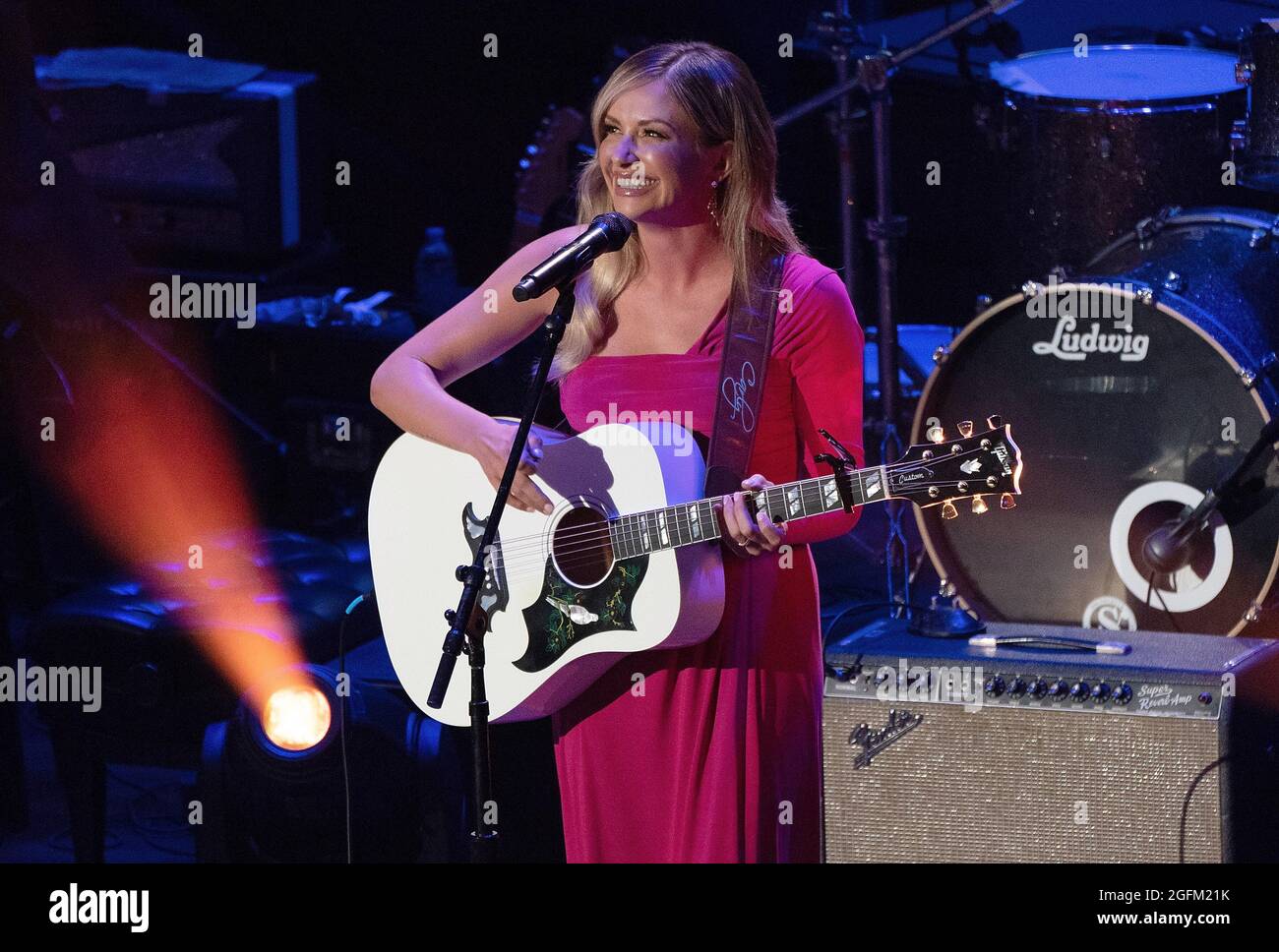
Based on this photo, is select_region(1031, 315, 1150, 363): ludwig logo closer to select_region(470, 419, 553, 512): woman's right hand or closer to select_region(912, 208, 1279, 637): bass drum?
select_region(912, 208, 1279, 637): bass drum

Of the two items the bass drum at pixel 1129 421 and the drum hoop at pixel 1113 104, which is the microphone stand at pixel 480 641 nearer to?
the bass drum at pixel 1129 421

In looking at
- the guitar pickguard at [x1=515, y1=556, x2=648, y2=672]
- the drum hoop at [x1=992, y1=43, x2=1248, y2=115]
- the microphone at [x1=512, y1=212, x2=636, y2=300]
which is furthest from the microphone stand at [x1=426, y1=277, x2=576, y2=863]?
the drum hoop at [x1=992, y1=43, x2=1248, y2=115]

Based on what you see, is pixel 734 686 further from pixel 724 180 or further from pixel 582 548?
pixel 724 180

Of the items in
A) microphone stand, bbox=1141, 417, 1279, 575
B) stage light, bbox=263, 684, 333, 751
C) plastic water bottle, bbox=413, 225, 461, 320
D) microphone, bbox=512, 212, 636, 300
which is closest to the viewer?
microphone, bbox=512, 212, 636, 300

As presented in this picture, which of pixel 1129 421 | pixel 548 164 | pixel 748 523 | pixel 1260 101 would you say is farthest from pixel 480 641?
pixel 548 164

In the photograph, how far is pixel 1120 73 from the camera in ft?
17.8

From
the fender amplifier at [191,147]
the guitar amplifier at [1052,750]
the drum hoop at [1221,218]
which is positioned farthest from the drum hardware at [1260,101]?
the fender amplifier at [191,147]

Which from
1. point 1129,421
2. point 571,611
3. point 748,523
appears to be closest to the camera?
point 748,523

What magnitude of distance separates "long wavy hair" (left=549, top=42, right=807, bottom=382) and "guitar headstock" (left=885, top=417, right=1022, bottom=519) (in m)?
0.49

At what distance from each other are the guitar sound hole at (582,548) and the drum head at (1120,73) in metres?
2.70

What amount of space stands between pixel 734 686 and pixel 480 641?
0.49 m

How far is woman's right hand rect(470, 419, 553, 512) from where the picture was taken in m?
3.28

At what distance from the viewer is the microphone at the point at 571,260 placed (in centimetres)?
286
